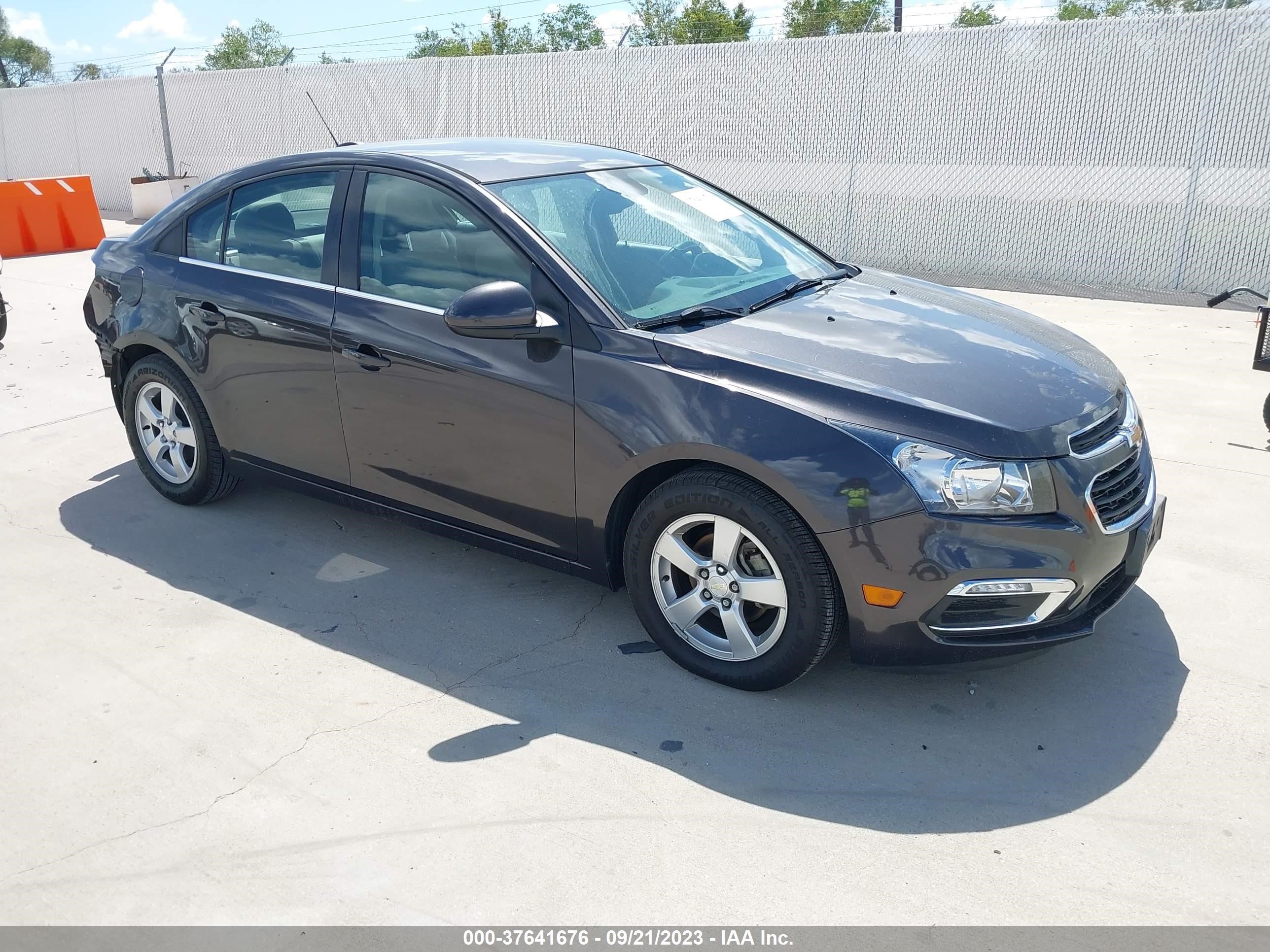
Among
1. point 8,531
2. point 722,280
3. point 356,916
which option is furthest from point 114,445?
point 356,916

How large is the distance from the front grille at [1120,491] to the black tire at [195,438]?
3.80 metres

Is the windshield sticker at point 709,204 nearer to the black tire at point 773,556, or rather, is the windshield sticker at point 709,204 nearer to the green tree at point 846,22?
the black tire at point 773,556

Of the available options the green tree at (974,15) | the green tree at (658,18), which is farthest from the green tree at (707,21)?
the green tree at (974,15)

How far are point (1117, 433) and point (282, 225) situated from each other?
136 inches

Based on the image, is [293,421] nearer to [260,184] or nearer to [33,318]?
[260,184]

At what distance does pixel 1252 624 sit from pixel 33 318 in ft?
34.0

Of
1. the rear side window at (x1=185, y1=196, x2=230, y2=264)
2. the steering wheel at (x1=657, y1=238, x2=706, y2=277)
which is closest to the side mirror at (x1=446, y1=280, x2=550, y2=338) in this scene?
the steering wheel at (x1=657, y1=238, x2=706, y2=277)

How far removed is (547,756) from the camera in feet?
11.2

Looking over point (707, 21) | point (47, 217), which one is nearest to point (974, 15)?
point (47, 217)

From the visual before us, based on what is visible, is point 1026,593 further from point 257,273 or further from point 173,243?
point 173,243

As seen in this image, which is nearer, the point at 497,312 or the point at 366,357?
the point at 497,312

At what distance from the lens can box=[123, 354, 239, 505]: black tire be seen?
16.8 ft

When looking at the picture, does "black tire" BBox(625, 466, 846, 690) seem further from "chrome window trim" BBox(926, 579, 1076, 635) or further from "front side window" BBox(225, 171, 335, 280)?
"front side window" BBox(225, 171, 335, 280)

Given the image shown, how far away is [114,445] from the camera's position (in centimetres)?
646
